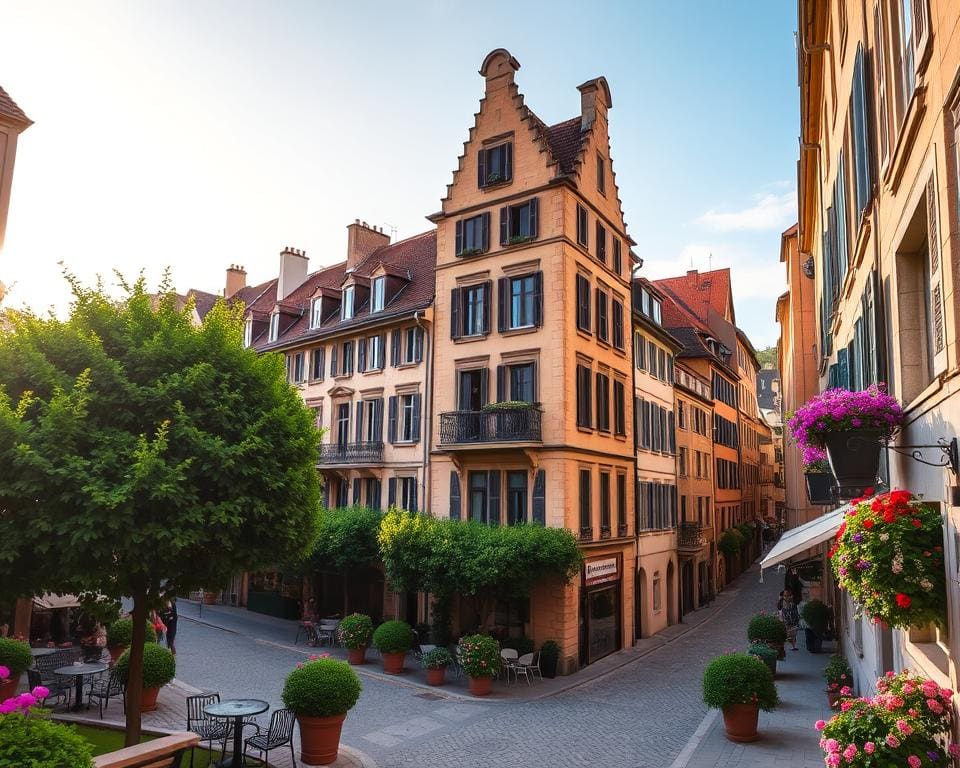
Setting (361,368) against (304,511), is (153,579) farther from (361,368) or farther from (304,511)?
(361,368)

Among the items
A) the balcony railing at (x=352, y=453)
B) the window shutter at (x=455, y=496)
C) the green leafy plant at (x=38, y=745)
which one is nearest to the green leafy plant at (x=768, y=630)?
the window shutter at (x=455, y=496)

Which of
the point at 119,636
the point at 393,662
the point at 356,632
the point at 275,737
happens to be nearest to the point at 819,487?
the point at 275,737

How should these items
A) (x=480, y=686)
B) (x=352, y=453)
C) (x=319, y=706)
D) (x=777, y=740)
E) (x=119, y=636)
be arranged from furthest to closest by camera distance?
(x=352, y=453) → (x=480, y=686) → (x=119, y=636) → (x=777, y=740) → (x=319, y=706)

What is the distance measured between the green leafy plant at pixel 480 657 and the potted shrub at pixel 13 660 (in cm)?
1075

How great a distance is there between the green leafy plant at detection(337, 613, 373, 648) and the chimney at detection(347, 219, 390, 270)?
62.3ft

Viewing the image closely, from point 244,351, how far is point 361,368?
17982 mm

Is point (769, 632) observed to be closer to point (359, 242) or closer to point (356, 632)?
point (356, 632)

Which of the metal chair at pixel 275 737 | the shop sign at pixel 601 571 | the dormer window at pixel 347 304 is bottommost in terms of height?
the metal chair at pixel 275 737

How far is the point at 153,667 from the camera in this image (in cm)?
1608

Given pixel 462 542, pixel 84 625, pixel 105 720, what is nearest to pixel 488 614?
pixel 462 542

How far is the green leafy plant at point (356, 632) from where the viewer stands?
23.4 m

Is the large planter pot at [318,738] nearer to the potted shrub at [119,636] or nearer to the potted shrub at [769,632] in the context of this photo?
the potted shrub at [119,636]

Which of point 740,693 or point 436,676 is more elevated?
point 740,693

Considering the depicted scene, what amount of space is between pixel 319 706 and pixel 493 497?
12.4 metres
